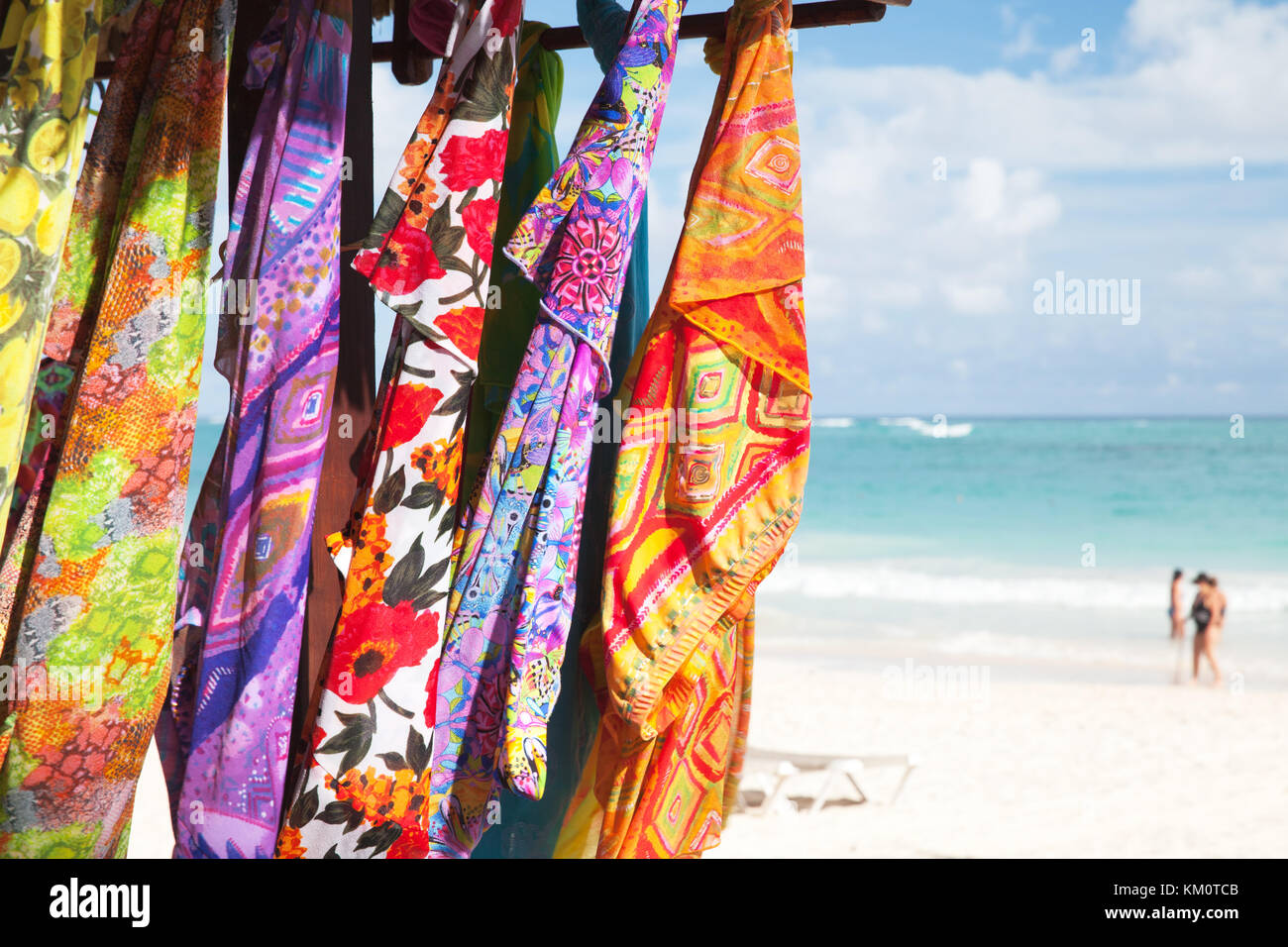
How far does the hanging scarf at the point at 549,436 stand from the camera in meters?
1.28

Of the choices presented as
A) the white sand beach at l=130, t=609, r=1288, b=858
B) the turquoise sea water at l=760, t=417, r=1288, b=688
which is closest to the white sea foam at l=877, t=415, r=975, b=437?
the turquoise sea water at l=760, t=417, r=1288, b=688

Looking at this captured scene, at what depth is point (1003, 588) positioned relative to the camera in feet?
44.8

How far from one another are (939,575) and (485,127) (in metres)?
13.8

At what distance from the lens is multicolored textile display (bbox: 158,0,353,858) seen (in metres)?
1.26

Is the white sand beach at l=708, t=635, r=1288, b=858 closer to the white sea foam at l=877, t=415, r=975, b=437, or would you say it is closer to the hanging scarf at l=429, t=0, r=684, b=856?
the hanging scarf at l=429, t=0, r=684, b=856

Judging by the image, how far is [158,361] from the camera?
4.19 feet

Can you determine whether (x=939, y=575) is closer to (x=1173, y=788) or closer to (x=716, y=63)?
(x=1173, y=788)

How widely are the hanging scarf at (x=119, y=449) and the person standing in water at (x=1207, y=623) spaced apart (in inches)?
383

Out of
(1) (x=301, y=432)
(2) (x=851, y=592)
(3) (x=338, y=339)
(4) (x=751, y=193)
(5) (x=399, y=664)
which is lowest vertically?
(2) (x=851, y=592)

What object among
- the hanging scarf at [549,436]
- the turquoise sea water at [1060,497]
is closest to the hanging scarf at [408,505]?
the hanging scarf at [549,436]

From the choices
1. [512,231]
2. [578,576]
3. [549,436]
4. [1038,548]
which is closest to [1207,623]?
[1038,548]

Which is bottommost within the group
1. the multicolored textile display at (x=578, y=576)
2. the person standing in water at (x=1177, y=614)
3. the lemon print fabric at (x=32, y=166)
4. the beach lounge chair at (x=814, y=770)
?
the person standing in water at (x=1177, y=614)

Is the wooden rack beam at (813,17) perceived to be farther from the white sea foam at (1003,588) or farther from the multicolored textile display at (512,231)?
the white sea foam at (1003,588)
